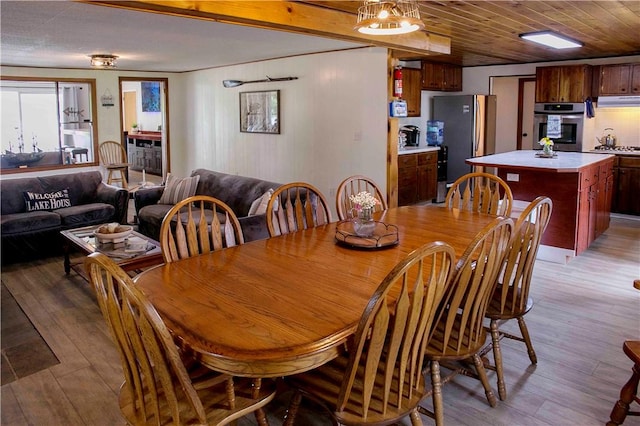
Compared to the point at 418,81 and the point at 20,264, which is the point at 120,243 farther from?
the point at 418,81

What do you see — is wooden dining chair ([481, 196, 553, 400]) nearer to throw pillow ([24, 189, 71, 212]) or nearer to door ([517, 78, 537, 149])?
throw pillow ([24, 189, 71, 212])

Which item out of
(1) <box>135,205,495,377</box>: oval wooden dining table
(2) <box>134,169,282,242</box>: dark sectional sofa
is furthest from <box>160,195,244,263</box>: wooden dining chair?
(2) <box>134,169,282,242</box>: dark sectional sofa

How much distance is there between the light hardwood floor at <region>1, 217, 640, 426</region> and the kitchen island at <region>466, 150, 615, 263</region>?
361 mm

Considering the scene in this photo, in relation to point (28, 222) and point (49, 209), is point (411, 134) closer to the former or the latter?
point (49, 209)

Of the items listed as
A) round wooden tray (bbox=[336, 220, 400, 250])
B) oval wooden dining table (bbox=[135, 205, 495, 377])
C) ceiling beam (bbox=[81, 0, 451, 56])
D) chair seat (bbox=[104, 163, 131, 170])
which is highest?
ceiling beam (bbox=[81, 0, 451, 56])

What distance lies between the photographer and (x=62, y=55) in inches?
250

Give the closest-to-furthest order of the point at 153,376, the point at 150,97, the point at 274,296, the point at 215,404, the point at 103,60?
the point at 153,376
the point at 215,404
the point at 274,296
the point at 103,60
the point at 150,97

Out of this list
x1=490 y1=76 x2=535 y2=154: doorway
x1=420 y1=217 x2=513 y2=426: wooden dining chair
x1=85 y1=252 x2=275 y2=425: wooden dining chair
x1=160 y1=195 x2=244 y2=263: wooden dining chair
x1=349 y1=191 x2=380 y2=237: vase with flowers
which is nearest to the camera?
x1=85 y1=252 x2=275 y2=425: wooden dining chair

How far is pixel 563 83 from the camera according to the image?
7.40 m

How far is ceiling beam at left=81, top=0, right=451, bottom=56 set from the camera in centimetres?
292

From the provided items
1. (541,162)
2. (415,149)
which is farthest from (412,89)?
(541,162)

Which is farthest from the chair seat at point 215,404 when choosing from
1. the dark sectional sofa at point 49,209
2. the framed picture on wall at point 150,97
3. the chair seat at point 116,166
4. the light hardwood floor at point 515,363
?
the framed picture on wall at point 150,97

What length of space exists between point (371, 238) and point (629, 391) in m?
1.37

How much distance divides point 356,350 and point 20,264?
4745 mm
